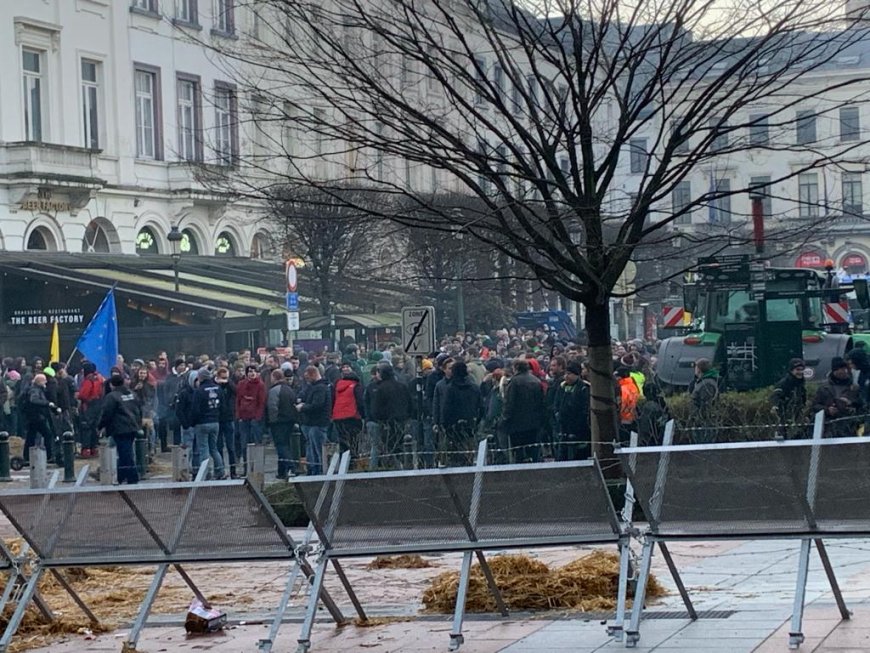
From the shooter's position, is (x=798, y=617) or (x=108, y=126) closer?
(x=798, y=617)

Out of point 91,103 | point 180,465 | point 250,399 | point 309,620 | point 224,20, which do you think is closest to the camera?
point 309,620

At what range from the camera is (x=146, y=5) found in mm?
43719

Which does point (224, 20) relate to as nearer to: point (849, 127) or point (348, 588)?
point (849, 127)

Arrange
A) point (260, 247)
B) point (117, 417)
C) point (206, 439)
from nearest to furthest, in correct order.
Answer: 1. point (117, 417)
2. point (206, 439)
3. point (260, 247)

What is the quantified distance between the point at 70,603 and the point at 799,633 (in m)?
5.54

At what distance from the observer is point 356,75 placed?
12906 millimetres

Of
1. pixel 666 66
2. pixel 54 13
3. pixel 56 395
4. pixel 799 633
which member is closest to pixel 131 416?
pixel 56 395

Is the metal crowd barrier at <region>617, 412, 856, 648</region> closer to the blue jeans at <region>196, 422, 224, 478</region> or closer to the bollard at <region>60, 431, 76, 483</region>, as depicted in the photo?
the blue jeans at <region>196, 422, 224, 478</region>

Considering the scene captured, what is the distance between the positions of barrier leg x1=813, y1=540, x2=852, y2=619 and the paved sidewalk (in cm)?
5

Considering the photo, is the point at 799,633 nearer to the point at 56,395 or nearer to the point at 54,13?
the point at 56,395

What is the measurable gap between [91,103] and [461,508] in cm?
3533

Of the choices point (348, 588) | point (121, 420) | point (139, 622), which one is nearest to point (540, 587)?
point (348, 588)

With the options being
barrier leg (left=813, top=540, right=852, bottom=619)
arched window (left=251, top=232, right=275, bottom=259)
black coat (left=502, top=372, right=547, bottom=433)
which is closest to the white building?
arched window (left=251, top=232, right=275, bottom=259)

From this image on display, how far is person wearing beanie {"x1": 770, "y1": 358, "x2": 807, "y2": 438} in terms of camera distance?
53.6 feet
